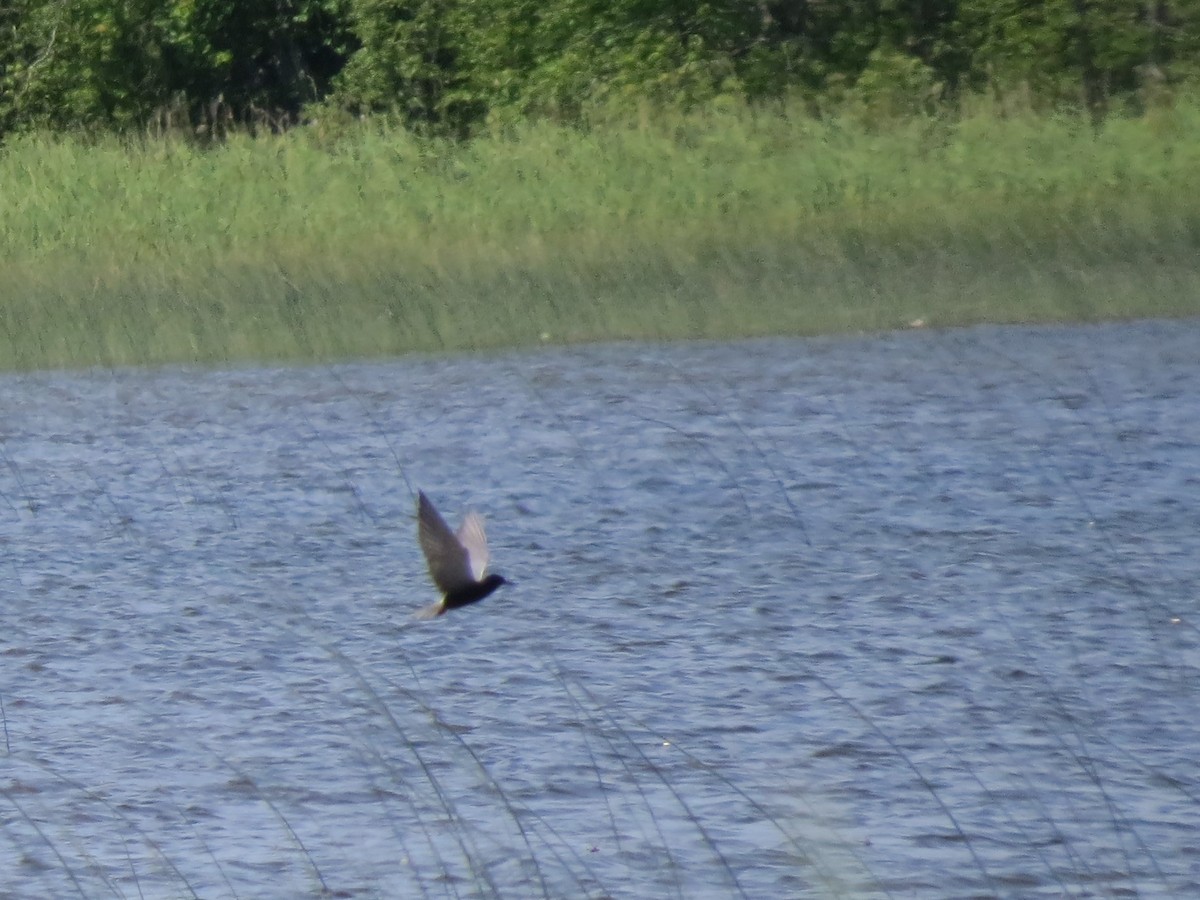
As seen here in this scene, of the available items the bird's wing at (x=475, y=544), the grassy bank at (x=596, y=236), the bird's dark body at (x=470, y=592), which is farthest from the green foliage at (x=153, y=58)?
the bird's dark body at (x=470, y=592)

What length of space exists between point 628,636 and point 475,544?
1280mm

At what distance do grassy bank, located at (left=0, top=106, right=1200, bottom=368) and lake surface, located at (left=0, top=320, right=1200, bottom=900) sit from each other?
1158mm

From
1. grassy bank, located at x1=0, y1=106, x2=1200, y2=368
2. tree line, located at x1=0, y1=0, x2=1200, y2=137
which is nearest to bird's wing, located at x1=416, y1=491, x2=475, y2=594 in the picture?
grassy bank, located at x1=0, y1=106, x2=1200, y2=368

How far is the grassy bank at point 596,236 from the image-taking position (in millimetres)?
12266

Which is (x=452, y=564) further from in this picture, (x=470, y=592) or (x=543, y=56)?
(x=543, y=56)

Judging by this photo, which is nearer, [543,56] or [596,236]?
[596,236]

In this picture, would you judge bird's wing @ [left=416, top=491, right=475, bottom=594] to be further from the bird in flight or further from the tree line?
the tree line

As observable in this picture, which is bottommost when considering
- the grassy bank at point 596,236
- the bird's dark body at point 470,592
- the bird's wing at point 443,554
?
the grassy bank at point 596,236

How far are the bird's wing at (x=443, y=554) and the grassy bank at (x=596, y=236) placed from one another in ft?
22.1

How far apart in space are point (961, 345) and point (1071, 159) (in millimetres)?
3429

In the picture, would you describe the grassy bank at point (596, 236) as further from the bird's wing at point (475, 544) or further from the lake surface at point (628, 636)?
the bird's wing at point (475, 544)

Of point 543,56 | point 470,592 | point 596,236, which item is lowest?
point 596,236

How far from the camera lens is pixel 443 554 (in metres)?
5.27

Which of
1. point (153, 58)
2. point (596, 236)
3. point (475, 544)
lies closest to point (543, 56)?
point (153, 58)
